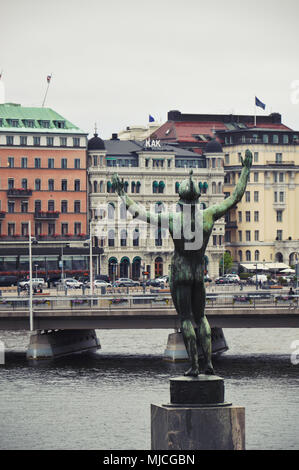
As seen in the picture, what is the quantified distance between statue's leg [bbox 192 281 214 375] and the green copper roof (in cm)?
12373

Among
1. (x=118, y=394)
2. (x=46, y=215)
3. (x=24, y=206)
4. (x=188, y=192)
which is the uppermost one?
(x=24, y=206)

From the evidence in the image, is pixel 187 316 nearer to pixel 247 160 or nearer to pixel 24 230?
pixel 247 160

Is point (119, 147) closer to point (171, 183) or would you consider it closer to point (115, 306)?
point (171, 183)

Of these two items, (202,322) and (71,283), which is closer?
(202,322)

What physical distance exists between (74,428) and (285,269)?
10970cm

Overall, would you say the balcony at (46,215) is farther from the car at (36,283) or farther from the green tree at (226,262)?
the green tree at (226,262)

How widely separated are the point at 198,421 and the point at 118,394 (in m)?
35.6

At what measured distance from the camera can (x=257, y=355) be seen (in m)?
80.6

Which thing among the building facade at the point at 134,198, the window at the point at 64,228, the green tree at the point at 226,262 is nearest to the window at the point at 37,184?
the window at the point at 64,228

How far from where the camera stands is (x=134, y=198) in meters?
161

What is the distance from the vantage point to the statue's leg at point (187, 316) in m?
26.2

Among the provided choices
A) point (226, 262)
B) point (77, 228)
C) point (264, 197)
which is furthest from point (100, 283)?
point (264, 197)
